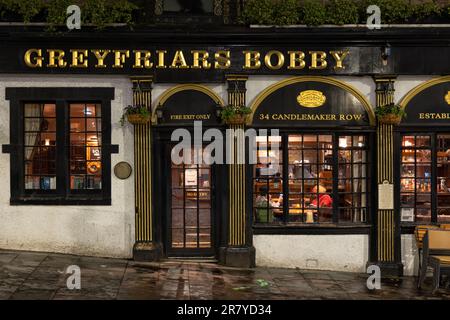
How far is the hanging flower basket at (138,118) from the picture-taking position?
1162 centimetres

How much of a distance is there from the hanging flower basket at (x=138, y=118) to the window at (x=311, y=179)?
212cm

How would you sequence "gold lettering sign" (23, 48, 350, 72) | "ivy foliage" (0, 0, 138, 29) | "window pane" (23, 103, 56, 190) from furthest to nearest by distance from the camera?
1. "window pane" (23, 103, 56, 190)
2. "gold lettering sign" (23, 48, 350, 72)
3. "ivy foliage" (0, 0, 138, 29)

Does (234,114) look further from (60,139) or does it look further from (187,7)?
(60,139)

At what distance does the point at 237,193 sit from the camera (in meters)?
11.9

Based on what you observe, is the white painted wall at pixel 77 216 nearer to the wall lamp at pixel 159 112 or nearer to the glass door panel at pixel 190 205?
the wall lamp at pixel 159 112

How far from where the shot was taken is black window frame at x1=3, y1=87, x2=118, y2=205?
11.9 m

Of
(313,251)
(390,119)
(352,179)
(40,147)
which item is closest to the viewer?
(390,119)

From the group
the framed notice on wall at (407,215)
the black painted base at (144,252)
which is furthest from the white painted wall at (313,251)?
the black painted base at (144,252)

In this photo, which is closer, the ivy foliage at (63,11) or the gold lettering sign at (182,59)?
the ivy foliage at (63,11)

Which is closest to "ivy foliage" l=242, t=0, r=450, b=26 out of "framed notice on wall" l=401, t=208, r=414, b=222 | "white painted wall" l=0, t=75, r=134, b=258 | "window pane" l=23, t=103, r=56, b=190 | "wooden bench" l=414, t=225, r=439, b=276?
"white painted wall" l=0, t=75, r=134, b=258

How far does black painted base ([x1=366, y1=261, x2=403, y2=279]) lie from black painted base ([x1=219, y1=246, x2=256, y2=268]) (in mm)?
2216

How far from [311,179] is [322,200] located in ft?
1.51

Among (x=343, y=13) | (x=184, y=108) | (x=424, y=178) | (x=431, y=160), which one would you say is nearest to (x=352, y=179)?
(x=424, y=178)

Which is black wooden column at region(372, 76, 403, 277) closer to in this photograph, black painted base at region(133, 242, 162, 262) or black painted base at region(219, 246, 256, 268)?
black painted base at region(219, 246, 256, 268)
